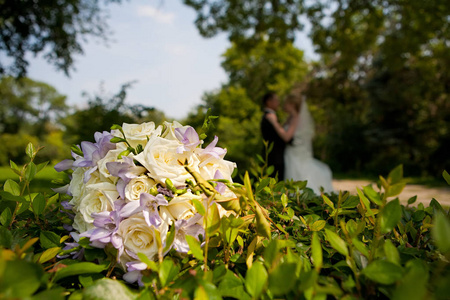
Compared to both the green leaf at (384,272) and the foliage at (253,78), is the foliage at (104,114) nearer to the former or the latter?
the green leaf at (384,272)

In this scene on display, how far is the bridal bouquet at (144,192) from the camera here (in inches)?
29.3

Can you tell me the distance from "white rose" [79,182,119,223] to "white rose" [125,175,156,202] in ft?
0.17

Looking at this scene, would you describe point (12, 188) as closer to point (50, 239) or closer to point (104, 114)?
point (50, 239)

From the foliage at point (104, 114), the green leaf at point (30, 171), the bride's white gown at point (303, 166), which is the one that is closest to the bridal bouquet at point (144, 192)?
the green leaf at point (30, 171)

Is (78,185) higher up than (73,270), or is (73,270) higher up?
(78,185)

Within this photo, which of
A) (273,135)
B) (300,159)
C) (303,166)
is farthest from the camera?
(300,159)

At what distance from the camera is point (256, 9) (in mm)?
10594

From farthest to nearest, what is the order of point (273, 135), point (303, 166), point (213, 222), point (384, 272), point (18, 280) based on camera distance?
point (303, 166)
point (273, 135)
point (213, 222)
point (384, 272)
point (18, 280)

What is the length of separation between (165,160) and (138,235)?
0.21 m

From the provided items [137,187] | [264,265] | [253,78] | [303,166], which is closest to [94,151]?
[137,187]

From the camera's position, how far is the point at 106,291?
0.58 metres

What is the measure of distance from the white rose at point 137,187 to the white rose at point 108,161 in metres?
0.08

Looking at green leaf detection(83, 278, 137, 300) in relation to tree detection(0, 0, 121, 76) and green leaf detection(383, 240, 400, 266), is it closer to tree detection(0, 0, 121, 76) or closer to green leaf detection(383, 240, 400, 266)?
green leaf detection(383, 240, 400, 266)

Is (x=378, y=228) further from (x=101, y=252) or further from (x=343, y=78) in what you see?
(x=343, y=78)
